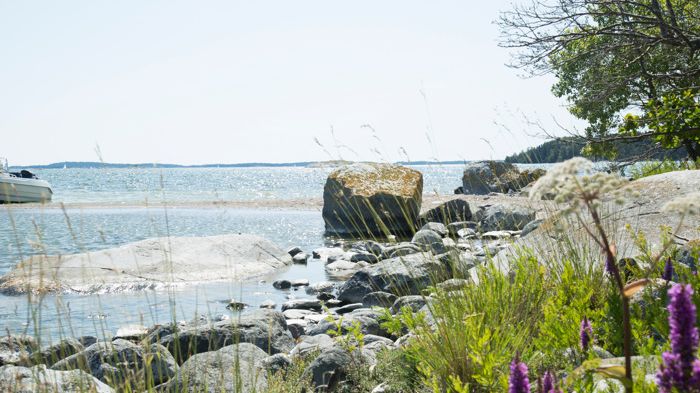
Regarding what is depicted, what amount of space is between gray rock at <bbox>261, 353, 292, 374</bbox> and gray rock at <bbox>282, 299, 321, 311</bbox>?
3.81 meters

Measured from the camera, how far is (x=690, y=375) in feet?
4.65

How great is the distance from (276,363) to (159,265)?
6.85 metres

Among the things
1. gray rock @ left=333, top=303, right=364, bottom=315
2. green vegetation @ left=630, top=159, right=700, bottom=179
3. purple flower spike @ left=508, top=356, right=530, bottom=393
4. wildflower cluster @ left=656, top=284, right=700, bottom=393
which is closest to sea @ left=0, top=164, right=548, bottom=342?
gray rock @ left=333, top=303, right=364, bottom=315

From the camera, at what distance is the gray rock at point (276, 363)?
15.7 feet

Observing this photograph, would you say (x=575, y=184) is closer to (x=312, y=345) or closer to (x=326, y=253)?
(x=312, y=345)

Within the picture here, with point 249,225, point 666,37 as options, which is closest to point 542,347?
point 666,37

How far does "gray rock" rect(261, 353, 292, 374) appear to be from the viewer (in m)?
4.77

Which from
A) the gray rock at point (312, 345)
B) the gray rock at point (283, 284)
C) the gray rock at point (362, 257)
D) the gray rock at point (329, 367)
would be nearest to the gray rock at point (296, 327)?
the gray rock at point (312, 345)

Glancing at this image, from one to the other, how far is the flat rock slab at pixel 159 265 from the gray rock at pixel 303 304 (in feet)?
4.39

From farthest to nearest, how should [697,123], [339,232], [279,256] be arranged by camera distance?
[339,232], [279,256], [697,123]

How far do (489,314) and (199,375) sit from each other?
211 centimetres

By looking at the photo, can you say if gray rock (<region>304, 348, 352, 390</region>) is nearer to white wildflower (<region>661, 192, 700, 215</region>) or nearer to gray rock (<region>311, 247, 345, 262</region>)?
white wildflower (<region>661, 192, 700, 215</region>)

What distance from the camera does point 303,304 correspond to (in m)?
8.84

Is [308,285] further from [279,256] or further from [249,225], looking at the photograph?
[249,225]
